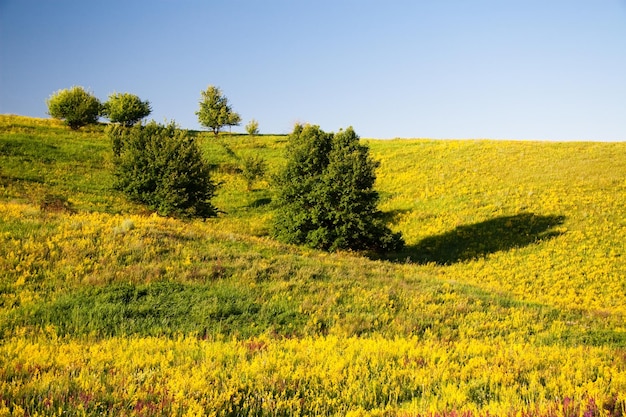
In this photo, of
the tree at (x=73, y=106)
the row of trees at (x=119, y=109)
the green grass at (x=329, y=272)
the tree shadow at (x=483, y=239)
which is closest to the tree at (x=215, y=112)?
the row of trees at (x=119, y=109)

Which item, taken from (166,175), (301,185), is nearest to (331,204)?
(301,185)

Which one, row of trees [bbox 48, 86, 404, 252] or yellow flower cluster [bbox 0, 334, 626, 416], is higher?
row of trees [bbox 48, 86, 404, 252]

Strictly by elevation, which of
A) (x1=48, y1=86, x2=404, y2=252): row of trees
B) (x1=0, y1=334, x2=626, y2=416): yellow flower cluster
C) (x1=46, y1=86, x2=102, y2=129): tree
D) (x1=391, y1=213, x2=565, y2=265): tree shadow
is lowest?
(x1=391, y1=213, x2=565, y2=265): tree shadow

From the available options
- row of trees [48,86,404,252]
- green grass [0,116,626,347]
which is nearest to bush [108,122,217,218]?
row of trees [48,86,404,252]

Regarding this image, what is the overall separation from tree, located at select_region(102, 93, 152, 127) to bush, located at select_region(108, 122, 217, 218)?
37029mm

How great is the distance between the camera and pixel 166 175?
25891 mm

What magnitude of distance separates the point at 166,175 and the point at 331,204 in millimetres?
10415

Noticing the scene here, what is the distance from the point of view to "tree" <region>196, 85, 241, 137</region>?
222ft

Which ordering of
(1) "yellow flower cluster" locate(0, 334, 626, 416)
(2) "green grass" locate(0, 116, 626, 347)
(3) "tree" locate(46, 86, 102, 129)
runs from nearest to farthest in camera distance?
1. (1) "yellow flower cluster" locate(0, 334, 626, 416)
2. (2) "green grass" locate(0, 116, 626, 347)
3. (3) "tree" locate(46, 86, 102, 129)

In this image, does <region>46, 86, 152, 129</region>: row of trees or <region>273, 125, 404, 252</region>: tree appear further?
<region>46, 86, 152, 129</region>: row of trees

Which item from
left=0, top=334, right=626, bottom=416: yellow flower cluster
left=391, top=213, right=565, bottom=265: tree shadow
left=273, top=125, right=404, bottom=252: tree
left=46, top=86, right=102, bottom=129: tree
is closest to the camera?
left=0, top=334, right=626, bottom=416: yellow flower cluster

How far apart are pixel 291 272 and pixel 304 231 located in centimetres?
1170

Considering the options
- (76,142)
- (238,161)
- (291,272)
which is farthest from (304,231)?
(76,142)

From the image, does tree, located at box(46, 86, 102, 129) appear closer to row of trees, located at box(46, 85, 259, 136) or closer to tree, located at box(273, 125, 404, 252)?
row of trees, located at box(46, 85, 259, 136)
